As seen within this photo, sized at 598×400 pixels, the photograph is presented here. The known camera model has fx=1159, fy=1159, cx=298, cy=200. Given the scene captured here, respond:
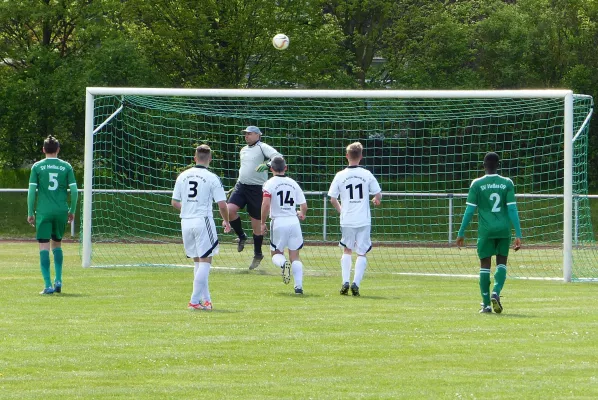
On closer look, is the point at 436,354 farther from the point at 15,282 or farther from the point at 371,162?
the point at 371,162

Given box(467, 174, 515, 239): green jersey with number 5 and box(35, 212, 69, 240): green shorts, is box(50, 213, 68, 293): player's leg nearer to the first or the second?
box(35, 212, 69, 240): green shorts

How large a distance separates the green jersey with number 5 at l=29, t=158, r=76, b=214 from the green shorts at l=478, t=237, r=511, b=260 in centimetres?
518

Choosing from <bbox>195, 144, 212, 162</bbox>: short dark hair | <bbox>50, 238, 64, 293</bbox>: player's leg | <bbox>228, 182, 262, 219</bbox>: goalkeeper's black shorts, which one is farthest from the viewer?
<bbox>228, 182, 262, 219</bbox>: goalkeeper's black shorts

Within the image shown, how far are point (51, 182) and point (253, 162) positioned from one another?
434 centimetres

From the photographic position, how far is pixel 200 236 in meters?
13.0

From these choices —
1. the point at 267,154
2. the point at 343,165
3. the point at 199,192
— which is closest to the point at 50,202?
the point at 199,192

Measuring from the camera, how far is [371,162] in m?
31.4

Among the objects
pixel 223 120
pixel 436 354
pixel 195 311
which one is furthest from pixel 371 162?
pixel 436 354

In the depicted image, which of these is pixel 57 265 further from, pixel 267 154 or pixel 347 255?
pixel 267 154

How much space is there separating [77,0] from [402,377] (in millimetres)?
30232

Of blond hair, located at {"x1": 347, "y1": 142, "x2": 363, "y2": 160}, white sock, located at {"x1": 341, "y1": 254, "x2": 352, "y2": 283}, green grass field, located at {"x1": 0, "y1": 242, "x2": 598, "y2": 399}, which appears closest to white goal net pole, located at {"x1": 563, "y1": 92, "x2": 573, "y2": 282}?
green grass field, located at {"x1": 0, "y1": 242, "x2": 598, "y2": 399}

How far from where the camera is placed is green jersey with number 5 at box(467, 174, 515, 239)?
12742 millimetres

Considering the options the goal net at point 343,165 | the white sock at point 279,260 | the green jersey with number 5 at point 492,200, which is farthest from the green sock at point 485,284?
the goal net at point 343,165

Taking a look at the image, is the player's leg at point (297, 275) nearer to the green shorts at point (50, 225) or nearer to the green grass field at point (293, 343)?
the green grass field at point (293, 343)
